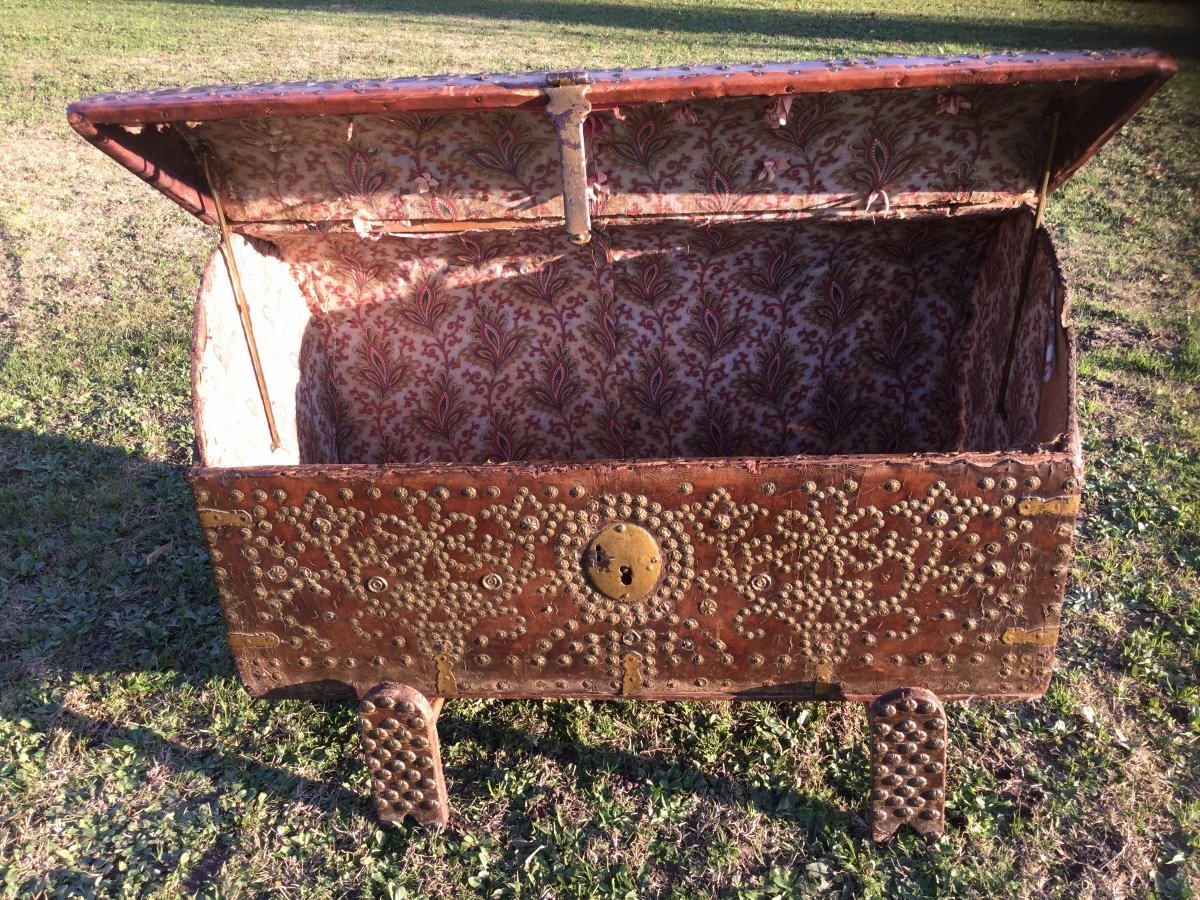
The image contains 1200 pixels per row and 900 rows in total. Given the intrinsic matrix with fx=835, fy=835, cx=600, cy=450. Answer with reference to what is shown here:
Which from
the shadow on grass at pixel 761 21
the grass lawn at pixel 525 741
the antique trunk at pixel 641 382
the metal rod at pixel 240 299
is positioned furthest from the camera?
the shadow on grass at pixel 761 21

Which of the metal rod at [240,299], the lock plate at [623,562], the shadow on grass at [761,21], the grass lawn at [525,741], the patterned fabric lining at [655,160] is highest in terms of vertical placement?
the shadow on grass at [761,21]

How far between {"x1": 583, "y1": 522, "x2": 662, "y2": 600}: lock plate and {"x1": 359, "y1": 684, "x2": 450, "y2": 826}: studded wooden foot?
56cm

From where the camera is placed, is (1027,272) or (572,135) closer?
(572,135)

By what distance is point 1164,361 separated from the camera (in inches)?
168

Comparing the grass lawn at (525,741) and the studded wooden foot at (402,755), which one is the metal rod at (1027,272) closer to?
the grass lawn at (525,741)

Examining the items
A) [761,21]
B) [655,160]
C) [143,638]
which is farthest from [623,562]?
[761,21]

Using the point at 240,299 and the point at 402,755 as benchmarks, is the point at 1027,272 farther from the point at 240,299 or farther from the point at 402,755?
the point at 240,299

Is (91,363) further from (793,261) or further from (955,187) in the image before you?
(955,187)

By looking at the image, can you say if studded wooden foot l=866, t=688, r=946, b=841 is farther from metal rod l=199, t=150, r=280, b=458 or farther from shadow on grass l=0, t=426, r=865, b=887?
metal rod l=199, t=150, r=280, b=458

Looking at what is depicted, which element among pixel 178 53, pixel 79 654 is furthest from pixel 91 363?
pixel 178 53

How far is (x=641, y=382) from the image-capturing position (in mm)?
3074

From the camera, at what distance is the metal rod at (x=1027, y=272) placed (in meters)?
2.18

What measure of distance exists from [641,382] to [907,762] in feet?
5.14

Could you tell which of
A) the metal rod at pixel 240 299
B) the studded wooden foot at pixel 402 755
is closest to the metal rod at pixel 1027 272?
the studded wooden foot at pixel 402 755
